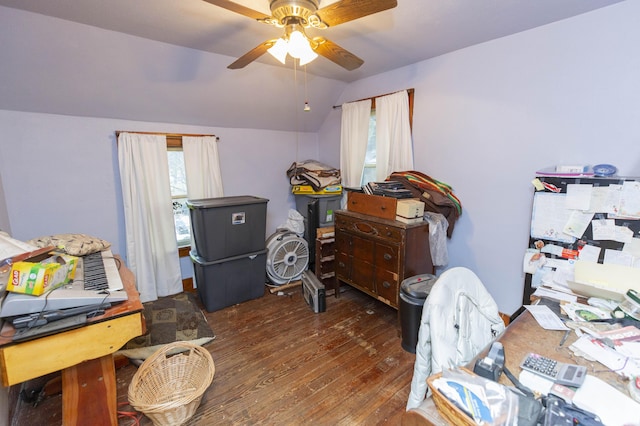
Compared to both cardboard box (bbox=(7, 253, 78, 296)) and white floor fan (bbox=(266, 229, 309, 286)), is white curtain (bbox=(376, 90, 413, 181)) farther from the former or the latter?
cardboard box (bbox=(7, 253, 78, 296))

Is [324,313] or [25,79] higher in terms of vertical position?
[25,79]

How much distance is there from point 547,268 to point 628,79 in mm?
1217

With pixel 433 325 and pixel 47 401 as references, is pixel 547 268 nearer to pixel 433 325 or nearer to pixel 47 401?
pixel 433 325

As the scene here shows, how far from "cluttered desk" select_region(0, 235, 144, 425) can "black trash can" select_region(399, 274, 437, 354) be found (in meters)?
1.66

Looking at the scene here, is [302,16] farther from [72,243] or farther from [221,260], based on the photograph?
[221,260]

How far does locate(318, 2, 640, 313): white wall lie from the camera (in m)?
1.73

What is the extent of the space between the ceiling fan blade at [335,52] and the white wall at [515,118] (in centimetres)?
A: 112

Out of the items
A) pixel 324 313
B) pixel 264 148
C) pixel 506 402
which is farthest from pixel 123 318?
pixel 264 148

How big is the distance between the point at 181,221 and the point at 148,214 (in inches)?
16.7

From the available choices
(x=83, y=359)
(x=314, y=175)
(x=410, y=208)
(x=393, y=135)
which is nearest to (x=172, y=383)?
(x=83, y=359)

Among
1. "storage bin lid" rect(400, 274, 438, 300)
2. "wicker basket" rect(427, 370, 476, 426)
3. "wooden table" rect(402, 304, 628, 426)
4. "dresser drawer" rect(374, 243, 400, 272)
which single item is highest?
"wicker basket" rect(427, 370, 476, 426)

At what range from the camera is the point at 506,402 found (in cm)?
72

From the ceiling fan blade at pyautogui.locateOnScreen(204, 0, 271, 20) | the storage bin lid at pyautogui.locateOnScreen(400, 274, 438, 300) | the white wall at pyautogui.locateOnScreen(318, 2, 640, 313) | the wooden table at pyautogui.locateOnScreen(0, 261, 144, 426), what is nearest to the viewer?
the wooden table at pyautogui.locateOnScreen(0, 261, 144, 426)

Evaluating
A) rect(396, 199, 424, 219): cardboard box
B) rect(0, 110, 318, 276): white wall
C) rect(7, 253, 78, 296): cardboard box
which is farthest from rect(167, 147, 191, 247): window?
rect(396, 199, 424, 219): cardboard box
